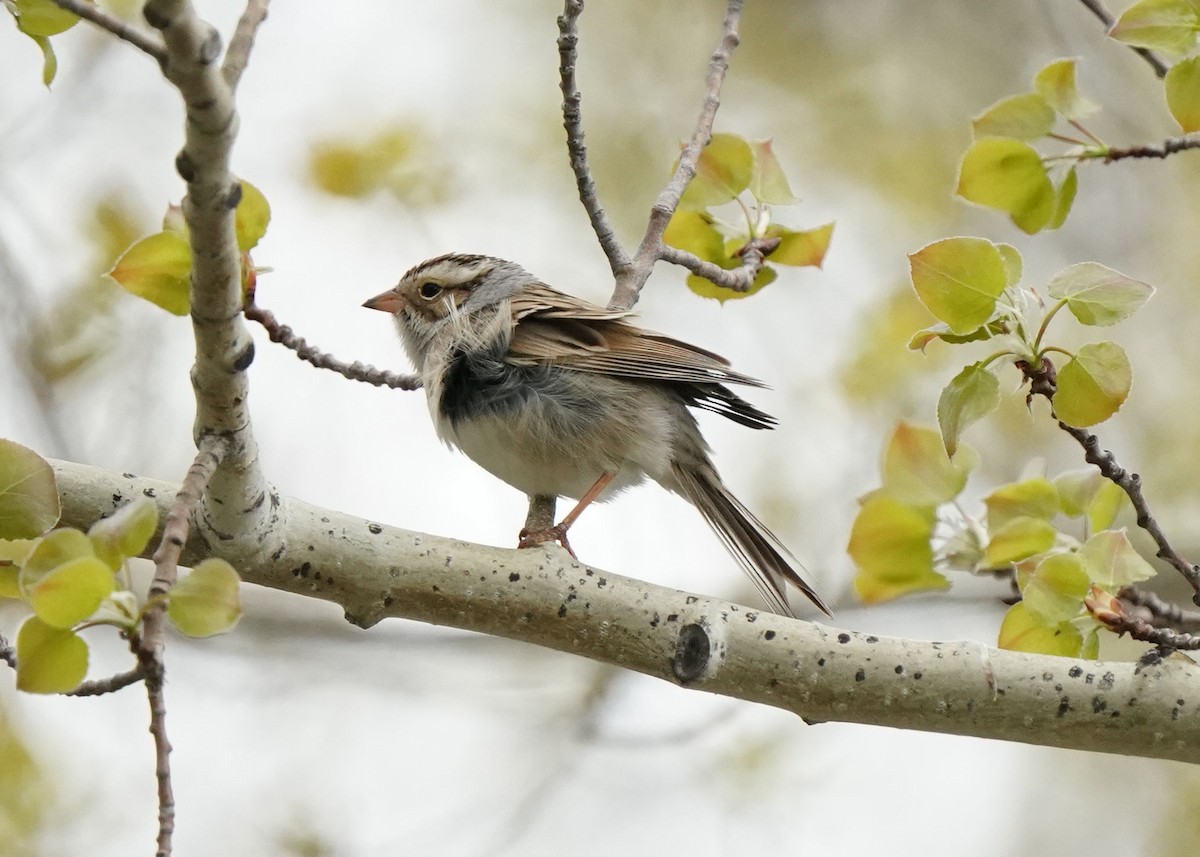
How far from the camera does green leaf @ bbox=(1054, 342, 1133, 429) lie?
2.11m

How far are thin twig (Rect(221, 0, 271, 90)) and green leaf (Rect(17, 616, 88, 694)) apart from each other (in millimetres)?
770

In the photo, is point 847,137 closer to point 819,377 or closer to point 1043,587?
point 819,377

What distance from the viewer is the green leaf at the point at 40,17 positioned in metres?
1.94

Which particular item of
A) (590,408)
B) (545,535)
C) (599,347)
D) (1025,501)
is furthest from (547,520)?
(1025,501)

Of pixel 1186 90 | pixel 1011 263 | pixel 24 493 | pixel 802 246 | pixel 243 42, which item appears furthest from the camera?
pixel 802 246

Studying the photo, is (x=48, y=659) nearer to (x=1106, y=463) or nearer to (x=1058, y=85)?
(x=1106, y=463)

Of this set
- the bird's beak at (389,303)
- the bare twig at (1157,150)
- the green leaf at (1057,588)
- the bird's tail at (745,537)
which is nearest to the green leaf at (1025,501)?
the green leaf at (1057,588)

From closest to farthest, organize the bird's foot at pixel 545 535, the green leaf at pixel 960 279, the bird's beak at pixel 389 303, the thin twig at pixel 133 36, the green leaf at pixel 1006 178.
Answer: the thin twig at pixel 133 36 → the green leaf at pixel 960 279 → the green leaf at pixel 1006 178 → the bird's foot at pixel 545 535 → the bird's beak at pixel 389 303

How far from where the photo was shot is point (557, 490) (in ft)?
11.9

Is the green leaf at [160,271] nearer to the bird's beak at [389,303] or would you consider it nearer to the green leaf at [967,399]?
the green leaf at [967,399]

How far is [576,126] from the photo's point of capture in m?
2.77

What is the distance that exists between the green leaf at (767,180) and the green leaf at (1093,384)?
1130 mm

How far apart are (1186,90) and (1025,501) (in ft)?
2.89

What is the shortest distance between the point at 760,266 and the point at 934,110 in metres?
5.18
